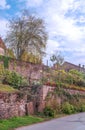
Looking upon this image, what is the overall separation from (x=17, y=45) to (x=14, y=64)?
10134mm

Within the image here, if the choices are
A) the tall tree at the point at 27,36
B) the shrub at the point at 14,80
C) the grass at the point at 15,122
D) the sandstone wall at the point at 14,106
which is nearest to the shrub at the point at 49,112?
the sandstone wall at the point at 14,106

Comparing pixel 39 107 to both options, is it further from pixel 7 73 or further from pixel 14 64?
pixel 14 64

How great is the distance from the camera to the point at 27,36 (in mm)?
41281

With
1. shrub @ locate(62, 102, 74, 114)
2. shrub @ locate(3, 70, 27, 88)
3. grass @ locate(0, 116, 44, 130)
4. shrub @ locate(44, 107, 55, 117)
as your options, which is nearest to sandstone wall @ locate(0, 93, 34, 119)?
grass @ locate(0, 116, 44, 130)

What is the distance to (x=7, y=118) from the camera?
19562 mm

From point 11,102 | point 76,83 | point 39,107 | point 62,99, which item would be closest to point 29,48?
point 76,83

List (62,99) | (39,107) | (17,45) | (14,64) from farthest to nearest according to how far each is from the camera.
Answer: (17,45)
(14,64)
(62,99)
(39,107)

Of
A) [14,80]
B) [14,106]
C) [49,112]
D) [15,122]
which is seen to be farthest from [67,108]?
[15,122]

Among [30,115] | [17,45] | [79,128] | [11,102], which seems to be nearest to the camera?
[79,128]

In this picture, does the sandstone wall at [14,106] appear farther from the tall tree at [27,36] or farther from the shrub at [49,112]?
the tall tree at [27,36]

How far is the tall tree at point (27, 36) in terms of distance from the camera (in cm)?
4088

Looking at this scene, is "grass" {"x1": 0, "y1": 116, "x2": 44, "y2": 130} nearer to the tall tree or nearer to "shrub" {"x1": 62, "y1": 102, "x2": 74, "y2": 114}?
"shrub" {"x1": 62, "y1": 102, "x2": 74, "y2": 114}

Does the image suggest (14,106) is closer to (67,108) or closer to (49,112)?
(49,112)

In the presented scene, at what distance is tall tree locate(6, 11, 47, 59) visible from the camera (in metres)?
40.9
